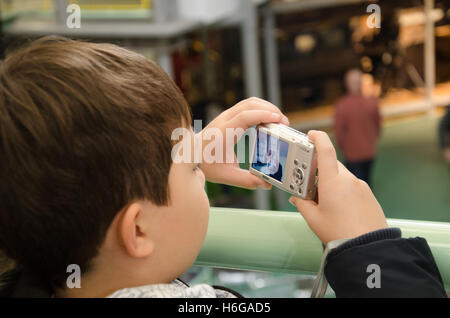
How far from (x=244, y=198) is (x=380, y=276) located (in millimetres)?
4048

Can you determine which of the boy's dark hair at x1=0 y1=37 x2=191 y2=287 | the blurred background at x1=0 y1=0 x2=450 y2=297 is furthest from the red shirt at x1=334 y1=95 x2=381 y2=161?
the boy's dark hair at x1=0 y1=37 x2=191 y2=287

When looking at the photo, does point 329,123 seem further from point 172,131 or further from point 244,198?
point 172,131

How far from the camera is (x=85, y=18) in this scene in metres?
3.85

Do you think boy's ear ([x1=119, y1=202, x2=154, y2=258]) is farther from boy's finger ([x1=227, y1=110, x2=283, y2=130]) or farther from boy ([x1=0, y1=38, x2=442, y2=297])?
boy's finger ([x1=227, y1=110, x2=283, y2=130])

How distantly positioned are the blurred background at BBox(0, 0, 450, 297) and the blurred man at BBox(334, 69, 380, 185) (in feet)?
0.39

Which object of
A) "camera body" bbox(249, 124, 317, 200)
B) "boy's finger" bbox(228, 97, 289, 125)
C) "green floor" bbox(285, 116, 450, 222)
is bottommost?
"green floor" bbox(285, 116, 450, 222)

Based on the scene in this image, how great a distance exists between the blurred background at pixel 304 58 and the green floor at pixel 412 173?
0.04 ft

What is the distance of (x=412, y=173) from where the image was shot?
5.26 m

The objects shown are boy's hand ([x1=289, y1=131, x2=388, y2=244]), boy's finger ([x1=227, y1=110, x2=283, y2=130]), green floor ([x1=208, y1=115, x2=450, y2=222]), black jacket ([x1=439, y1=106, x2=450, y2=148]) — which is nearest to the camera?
boy's hand ([x1=289, y1=131, x2=388, y2=244])

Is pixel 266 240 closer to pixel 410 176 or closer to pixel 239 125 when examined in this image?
pixel 239 125

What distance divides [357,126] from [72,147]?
361 centimetres

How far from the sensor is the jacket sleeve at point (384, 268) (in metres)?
0.60

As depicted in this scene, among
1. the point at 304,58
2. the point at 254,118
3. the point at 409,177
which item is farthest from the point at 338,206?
the point at 304,58

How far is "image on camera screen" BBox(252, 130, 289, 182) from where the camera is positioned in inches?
30.0
